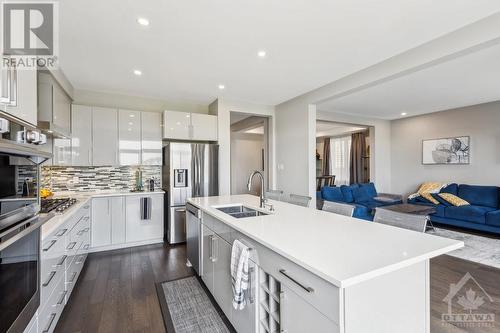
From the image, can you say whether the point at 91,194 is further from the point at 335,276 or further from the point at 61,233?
the point at 335,276

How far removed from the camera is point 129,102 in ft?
14.2

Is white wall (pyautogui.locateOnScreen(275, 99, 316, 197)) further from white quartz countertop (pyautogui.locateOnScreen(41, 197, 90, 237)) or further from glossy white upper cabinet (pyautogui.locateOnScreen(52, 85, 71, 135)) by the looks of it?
glossy white upper cabinet (pyautogui.locateOnScreen(52, 85, 71, 135))

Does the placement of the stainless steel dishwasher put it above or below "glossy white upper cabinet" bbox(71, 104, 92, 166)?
below

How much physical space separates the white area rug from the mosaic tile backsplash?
5126 mm

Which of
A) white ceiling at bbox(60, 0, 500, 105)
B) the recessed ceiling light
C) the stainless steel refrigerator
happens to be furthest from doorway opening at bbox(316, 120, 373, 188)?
the recessed ceiling light

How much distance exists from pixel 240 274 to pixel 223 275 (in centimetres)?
52

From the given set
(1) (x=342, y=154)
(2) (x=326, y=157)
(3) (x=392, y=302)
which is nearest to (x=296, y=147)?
(3) (x=392, y=302)

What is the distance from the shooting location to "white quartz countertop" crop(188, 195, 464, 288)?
1.01 metres

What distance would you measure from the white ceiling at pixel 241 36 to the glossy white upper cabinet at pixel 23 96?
77cm

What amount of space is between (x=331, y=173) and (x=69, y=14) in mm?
8995

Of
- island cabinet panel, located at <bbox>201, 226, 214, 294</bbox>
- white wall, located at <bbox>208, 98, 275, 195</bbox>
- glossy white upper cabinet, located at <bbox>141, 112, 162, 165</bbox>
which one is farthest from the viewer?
white wall, located at <bbox>208, 98, 275, 195</bbox>

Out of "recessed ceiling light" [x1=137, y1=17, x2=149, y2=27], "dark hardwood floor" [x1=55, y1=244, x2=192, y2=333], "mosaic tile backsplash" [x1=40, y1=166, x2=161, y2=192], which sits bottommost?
"dark hardwood floor" [x1=55, y1=244, x2=192, y2=333]

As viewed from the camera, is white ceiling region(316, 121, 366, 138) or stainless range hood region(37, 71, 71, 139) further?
white ceiling region(316, 121, 366, 138)

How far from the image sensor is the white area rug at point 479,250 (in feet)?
10.5
